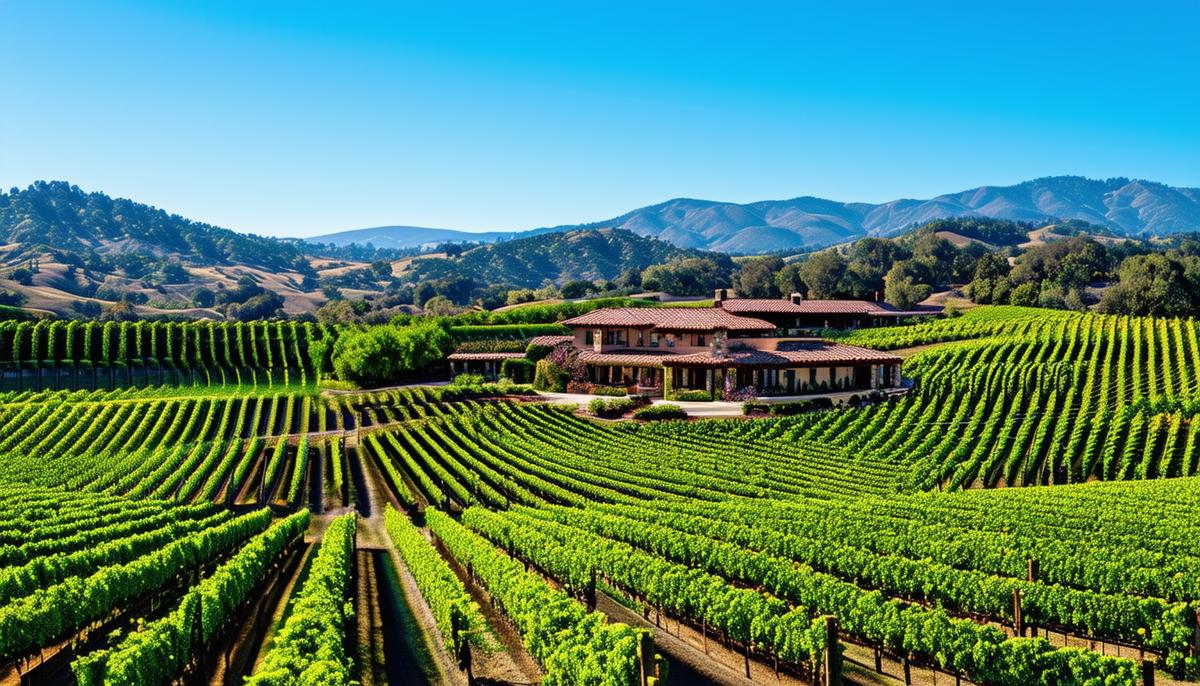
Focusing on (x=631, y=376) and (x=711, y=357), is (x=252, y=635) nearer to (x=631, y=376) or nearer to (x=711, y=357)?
(x=711, y=357)

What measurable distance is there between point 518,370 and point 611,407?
1035 inches

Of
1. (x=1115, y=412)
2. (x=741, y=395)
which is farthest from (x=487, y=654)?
(x=1115, y=412)

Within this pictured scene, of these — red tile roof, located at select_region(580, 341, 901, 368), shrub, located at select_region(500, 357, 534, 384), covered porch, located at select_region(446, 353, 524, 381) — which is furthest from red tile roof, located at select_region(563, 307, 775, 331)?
covered porch, located at select_region(446, 353, 524, 381)

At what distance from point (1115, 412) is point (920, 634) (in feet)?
166

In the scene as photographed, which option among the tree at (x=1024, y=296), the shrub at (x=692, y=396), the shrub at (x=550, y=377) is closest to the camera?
the shrub at (x=692, y=396)

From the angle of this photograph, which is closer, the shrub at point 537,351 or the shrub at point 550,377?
the shrub at point 550,377

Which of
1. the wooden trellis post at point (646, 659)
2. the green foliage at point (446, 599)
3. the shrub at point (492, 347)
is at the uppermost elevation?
the shrub at point (492, 347)

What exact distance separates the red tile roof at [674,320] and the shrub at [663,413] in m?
13.1

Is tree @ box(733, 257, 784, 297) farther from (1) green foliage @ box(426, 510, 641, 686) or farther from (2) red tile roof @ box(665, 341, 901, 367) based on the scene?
(1) green foliage @ box(426, 510, 641, 686)

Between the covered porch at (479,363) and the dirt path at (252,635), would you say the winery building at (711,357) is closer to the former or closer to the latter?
the covered porch at (479,363)

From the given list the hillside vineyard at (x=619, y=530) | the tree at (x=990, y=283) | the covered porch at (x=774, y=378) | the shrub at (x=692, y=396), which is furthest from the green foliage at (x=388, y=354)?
the tree at (x=990, y=283)

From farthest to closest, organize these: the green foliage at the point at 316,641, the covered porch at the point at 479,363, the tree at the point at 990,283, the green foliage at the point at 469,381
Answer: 1. the tree at the point at 990,283
2. the covered porch at the point at 479,363
3. the green foliage at the point at 469,381
4. the green foliage at the point at 316,641

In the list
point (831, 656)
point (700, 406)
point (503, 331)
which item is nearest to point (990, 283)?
point (503, 331)

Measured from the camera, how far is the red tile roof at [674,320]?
267 ft
